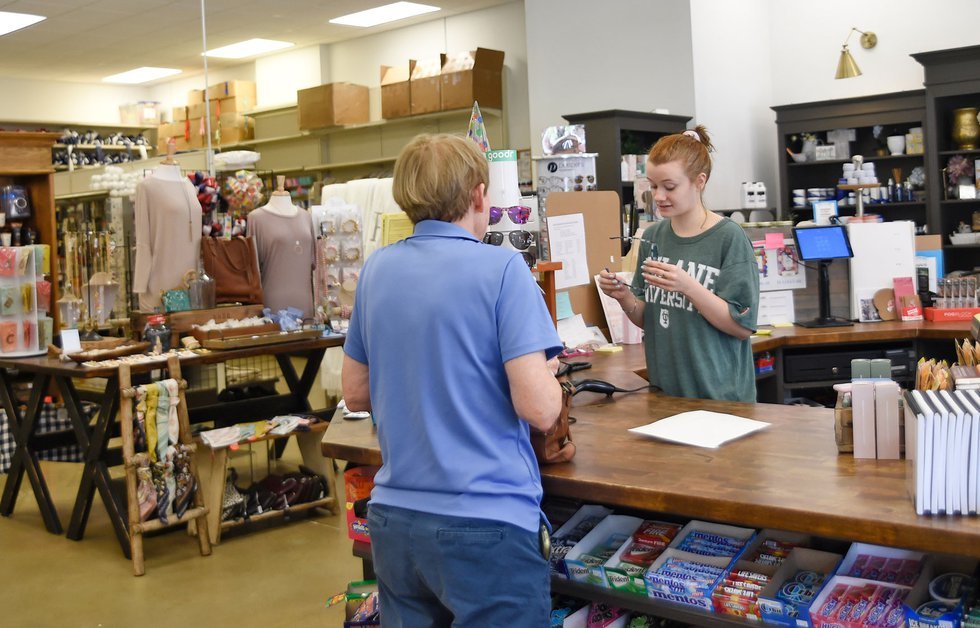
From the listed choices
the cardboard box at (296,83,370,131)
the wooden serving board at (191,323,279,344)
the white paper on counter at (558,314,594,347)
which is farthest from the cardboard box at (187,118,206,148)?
the white paper on counter at (558,314,594,347)

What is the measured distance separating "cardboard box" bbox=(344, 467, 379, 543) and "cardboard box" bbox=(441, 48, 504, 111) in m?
7.37

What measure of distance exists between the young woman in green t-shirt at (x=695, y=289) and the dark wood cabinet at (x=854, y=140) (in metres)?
5.97

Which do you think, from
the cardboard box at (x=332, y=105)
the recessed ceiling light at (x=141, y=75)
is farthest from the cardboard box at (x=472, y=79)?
the recessed ceiling light at (x=141, y=75)

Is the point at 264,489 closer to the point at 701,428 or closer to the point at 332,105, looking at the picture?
the point at 701,428

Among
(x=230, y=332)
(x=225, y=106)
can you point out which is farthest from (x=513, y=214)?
(x=225, y=106)

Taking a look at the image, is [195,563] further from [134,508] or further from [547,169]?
[547,169]

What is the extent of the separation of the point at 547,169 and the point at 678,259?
171cm

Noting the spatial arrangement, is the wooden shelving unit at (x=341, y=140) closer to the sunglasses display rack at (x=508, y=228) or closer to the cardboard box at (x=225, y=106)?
the cardboard box at (x=225, y=106)

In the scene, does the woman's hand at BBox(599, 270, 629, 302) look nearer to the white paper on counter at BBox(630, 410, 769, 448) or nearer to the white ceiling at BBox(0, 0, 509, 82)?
the white paper on counter at BBox(630, 410, 769, 448)

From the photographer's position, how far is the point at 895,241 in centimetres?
479

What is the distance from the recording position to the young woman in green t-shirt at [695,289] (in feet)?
8.95

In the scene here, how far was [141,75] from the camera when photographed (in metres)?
13.1

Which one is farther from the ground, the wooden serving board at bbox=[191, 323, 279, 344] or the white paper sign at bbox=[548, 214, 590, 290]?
the white paper sign at bbox=[548, 214, 590, 290]

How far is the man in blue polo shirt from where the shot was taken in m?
1.69
